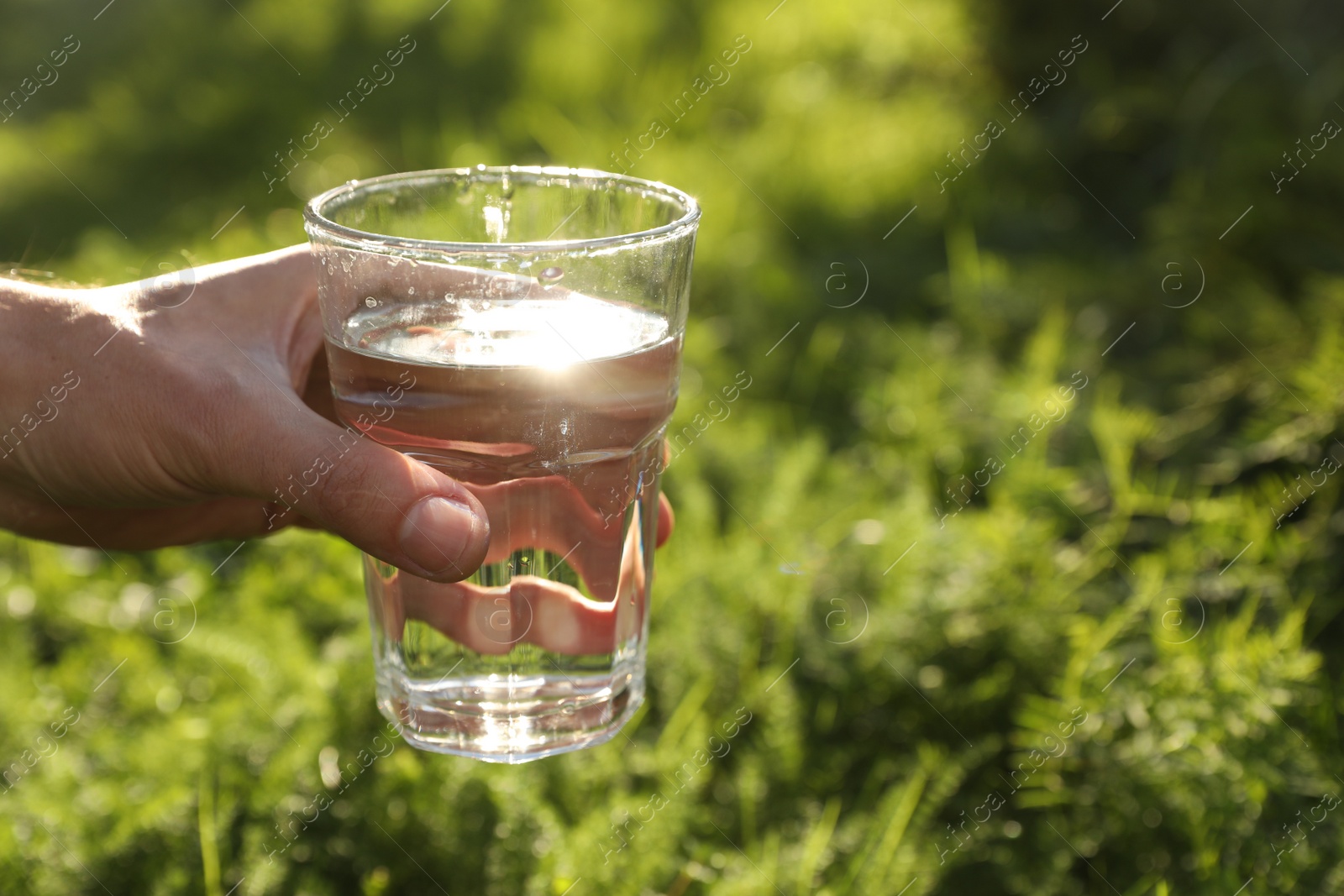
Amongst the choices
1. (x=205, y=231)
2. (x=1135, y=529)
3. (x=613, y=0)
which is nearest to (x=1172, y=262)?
(x=1135, y=529)

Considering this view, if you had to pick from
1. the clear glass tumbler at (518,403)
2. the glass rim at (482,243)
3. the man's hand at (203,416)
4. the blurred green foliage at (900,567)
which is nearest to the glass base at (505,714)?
the clear glass tumbler at (518,403)

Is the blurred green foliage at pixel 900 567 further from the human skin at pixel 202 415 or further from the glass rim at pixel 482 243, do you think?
the glass rim at pixel 482 243

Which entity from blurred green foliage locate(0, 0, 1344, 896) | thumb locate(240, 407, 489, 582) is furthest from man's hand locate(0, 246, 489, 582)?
blurred green foliage locate(0, 0, 1344, 896)

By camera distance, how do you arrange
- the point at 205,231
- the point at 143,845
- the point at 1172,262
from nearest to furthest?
the point at 143,845, the point at 1172,262, the point at 205,231

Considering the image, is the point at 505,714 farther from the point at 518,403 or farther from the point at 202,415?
the point at 202,415

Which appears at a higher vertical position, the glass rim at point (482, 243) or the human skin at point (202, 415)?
the glass rim at point (482, 243)

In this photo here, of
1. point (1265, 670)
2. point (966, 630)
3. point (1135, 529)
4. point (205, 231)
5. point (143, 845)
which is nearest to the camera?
point (143, 845)

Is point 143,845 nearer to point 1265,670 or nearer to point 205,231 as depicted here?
point 1265,670
